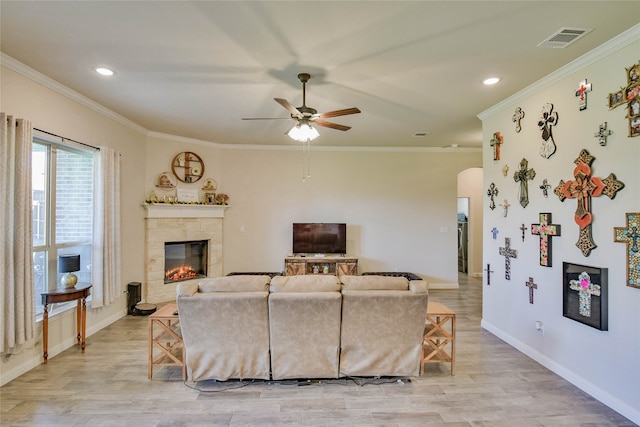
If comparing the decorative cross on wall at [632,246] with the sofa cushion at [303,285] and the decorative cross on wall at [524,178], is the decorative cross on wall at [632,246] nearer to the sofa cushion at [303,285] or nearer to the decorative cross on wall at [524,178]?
the decorative cross on wall at [524,178]

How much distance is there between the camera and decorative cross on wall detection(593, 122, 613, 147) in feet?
8.58

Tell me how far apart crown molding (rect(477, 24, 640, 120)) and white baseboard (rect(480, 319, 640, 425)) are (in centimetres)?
281

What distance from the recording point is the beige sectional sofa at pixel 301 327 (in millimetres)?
2680

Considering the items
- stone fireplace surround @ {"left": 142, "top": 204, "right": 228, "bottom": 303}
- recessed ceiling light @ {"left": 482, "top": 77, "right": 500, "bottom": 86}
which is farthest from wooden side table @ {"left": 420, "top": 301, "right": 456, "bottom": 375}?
stone fireplace surround @ {"left": 142, "top": 204, "right": 228, "bottom": 303}

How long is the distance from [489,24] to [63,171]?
183 inches

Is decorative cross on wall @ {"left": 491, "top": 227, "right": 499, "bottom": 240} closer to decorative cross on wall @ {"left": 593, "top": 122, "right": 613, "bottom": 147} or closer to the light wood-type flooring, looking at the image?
the light wood-type flooring

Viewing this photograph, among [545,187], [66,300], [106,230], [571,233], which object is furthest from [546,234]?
[106,230]

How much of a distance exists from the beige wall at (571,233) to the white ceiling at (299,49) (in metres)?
0.28

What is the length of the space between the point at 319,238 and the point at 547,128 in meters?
4.19

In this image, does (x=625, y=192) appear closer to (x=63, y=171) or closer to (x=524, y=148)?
(x=524, y=148)

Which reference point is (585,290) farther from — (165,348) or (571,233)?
(165,348)

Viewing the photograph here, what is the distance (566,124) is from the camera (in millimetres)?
3041

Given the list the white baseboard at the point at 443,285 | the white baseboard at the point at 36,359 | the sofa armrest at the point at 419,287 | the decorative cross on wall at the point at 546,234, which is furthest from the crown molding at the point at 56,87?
the white baseboard at the point at 443,285

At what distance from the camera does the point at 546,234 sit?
325 centimetres
